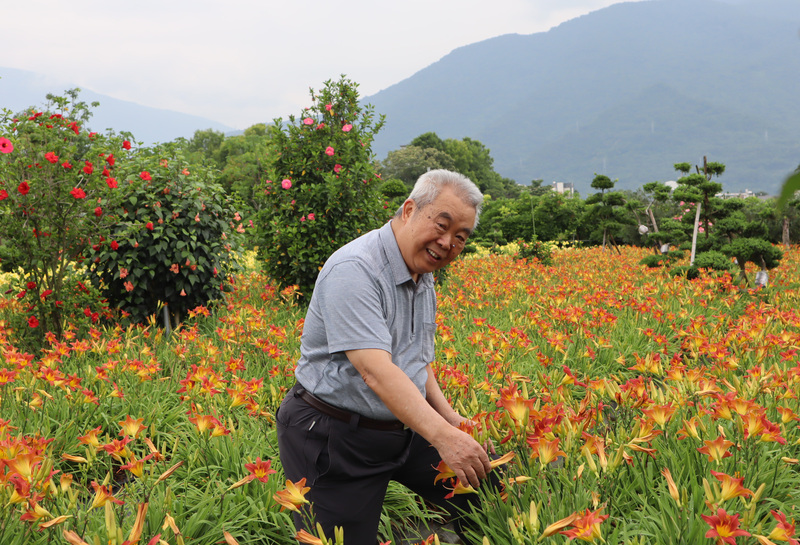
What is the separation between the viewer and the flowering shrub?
425cm

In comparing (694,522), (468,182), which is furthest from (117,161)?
(694,522)

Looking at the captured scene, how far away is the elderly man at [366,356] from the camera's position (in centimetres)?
170

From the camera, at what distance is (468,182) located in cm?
185

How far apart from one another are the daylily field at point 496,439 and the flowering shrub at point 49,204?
0.38 meters

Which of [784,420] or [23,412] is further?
[23,412]

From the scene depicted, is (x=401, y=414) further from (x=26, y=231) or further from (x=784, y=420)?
(x=26, y=231)

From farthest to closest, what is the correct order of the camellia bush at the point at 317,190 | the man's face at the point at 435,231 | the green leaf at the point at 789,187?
the camellia bush at the point at 317,190, the man's face at the point at 435,231, the green leaf at the point at 789,187

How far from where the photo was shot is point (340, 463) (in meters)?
1.84

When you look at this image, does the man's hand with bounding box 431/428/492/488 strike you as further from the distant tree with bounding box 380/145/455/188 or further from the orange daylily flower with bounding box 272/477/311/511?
the distant tree with bounding box 380/145/455/188

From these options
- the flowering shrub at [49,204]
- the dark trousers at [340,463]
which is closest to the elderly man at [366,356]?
the dark trousers at [340,463]

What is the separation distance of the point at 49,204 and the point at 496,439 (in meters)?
3.96

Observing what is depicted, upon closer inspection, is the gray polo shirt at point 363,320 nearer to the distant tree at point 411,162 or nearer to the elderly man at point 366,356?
the elderly man at point 366,356

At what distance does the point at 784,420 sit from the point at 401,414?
153 cm

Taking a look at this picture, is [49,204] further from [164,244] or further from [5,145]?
[164,244]
